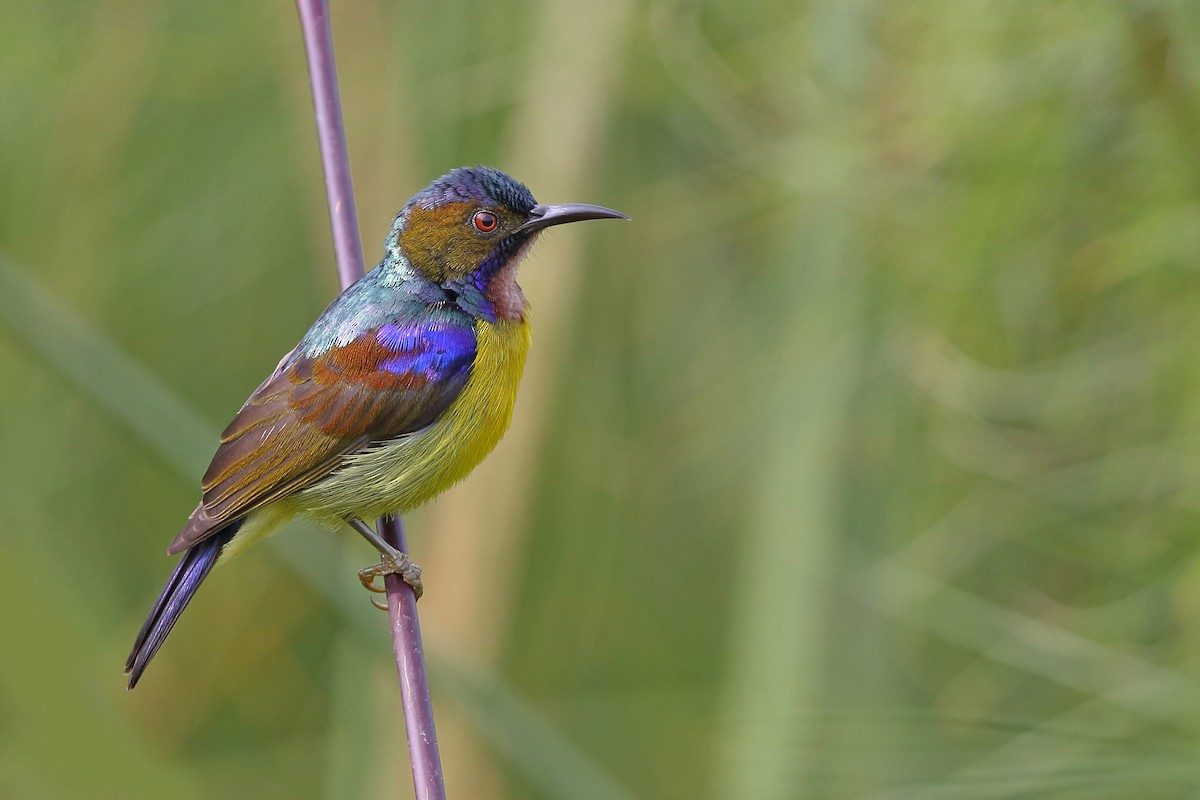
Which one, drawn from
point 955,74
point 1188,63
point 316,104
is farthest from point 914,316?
point 316,104

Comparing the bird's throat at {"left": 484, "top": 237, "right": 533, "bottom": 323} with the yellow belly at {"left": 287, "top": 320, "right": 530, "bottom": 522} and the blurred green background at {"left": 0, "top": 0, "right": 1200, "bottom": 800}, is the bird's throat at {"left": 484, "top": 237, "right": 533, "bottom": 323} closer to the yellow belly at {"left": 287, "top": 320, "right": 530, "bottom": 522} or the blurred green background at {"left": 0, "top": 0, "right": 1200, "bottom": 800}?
the yellow belly at {"left": 287, "top": 320, "right": 530, "bottom": 522}

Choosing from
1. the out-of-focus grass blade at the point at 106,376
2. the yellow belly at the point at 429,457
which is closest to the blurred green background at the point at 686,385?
the out-of-focus grass blade at the point at 106,376

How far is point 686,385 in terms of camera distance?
419 centimetres

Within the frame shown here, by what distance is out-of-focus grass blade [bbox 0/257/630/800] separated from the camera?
2.29 meters

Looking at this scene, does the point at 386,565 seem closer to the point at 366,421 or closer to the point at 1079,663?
the point at 366,421

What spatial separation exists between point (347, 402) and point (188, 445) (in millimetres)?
508

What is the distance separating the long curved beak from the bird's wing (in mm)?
333

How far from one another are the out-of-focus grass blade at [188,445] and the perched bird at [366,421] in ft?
0.60

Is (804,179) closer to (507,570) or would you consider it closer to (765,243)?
(765,243)

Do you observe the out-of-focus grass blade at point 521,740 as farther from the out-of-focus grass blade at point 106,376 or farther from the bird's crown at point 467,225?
the bird's crown at point 467,225

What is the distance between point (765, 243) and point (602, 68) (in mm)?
812

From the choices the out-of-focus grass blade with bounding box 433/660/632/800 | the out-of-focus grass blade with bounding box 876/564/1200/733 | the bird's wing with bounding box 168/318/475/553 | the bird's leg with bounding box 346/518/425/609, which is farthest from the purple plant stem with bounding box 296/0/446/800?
the out-of-focus grass blade with bounding box 876/564/1200/733

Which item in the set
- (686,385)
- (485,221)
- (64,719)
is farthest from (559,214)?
(64,719)

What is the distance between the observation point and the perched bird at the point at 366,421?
274cm
